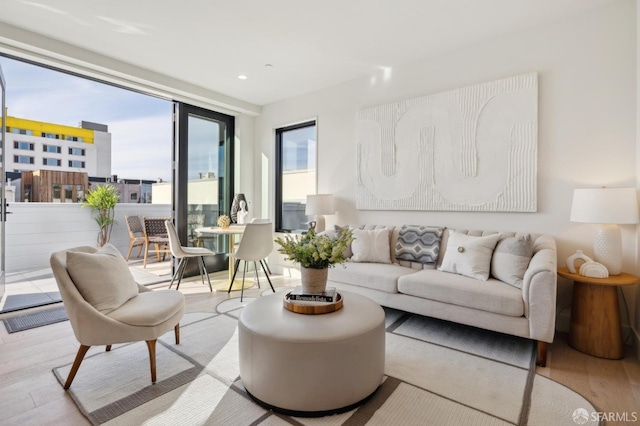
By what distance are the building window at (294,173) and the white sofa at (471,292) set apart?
1837 mm

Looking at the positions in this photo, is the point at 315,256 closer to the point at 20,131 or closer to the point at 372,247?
the point at 372,247

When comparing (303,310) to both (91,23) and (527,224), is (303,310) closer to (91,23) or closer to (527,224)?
(527,224)

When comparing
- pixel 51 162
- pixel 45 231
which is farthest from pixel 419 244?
pixel 51 162

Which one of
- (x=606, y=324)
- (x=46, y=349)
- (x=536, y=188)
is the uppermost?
(x=536, y=188)

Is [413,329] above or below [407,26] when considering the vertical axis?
below

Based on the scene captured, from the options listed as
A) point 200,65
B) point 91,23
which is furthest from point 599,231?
point 91,23

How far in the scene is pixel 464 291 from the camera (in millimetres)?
2484

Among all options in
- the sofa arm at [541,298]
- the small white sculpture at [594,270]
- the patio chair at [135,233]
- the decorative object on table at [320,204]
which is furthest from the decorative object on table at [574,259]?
the patio chair at [135,233]

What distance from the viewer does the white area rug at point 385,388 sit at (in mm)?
1627

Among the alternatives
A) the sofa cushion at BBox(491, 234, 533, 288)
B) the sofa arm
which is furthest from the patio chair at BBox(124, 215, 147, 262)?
the sofa arm

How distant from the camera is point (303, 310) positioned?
6.37ft

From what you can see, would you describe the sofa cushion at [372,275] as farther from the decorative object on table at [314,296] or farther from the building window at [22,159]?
the building window at [22,159]

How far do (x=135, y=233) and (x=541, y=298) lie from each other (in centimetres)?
687

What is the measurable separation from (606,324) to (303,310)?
221 centimetres
